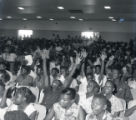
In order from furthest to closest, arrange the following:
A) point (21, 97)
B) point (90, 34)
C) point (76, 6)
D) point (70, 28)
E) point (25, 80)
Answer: point (70, 28) < point (90, 34) < point (76, 6) < point (25, 80) < point (21, 97)

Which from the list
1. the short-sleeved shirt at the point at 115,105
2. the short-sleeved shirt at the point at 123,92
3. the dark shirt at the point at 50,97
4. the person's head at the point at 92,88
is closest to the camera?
the short-sleeved shirt at the point at 115,105

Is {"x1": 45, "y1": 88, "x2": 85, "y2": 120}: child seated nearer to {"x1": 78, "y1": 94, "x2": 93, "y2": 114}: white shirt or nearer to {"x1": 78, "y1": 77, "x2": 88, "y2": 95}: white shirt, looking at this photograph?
{"x1": 78, "y1": 94, "x2": 93, "y2": 114}: white shirt

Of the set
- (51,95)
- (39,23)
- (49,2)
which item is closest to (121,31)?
(39,23)

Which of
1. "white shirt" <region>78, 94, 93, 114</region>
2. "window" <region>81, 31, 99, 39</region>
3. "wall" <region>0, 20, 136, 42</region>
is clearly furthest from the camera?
"window" <region>81, 31, 99, 39</region>

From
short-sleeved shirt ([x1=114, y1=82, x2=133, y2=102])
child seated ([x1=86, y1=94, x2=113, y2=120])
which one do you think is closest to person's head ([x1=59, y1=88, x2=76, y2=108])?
child seated ([x1=86, y1=94, x2=113, y2=120])

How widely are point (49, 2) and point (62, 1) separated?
717mm

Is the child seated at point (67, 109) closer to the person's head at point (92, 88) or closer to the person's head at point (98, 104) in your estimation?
the person's head at point (98, 104)

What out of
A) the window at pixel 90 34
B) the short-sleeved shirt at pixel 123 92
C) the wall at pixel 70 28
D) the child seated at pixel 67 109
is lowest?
the short-sleeved shirt at pixel 123 92

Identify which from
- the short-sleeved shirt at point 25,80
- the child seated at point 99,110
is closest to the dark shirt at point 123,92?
the short-sleeved shirt at point 25,80

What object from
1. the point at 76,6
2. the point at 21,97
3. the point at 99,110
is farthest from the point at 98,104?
the point at 76,6

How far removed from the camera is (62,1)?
1188cm

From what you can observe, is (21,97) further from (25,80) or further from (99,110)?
(25,80)

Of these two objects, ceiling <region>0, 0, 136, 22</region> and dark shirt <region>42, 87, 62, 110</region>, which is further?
ceiling <region>0, 0, 136, 22</region>

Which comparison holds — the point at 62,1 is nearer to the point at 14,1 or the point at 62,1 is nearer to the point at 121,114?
the point at 14,1
